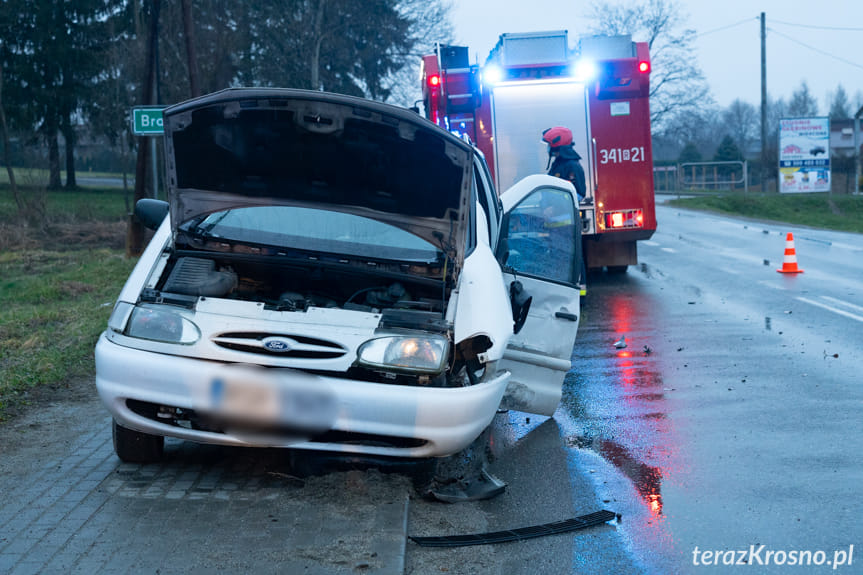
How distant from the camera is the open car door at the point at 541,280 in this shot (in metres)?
6.05

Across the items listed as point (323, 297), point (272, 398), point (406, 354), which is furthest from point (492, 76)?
point (272, 398)

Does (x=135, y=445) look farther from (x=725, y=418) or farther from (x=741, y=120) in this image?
(x=741, y=120)

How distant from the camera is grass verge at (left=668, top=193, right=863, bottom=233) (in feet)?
116

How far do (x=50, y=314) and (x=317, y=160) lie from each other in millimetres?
7634

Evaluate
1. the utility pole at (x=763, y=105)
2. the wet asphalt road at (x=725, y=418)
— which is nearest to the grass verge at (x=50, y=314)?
the wet asphalt road at (x=725, y=418)

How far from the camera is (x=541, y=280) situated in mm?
6262

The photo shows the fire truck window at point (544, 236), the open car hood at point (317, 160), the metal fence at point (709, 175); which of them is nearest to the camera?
the open car hood at point (317, 160)

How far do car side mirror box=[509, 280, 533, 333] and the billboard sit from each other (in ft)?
130

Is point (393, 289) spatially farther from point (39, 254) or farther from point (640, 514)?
point (39, 254)

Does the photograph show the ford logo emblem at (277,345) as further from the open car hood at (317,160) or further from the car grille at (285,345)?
the open car hood at (317,160)

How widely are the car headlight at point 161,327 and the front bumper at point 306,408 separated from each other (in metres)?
0.10

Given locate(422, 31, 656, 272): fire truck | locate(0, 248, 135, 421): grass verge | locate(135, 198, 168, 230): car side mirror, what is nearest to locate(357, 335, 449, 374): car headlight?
locate(135, 198, 168, 230): car side mirror

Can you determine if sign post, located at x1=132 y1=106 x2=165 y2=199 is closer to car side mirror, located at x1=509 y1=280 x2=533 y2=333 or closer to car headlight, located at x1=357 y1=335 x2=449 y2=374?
car side mirror, located at x1=509 y1=280 x2=533 y2=333

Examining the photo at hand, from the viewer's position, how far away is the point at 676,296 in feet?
43.1
